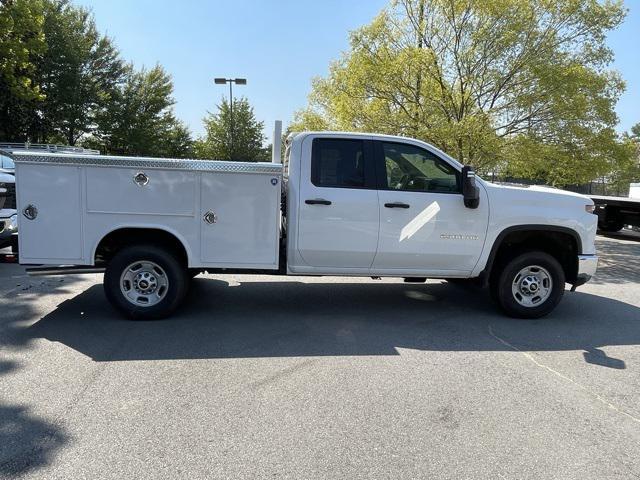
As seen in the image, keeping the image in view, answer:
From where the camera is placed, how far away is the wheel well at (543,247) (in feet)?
20.2

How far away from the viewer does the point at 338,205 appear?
18.5ft

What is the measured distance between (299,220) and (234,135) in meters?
35.7

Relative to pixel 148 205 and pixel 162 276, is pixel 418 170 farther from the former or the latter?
pixel 162 276

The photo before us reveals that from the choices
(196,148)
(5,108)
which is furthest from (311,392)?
(196,148)

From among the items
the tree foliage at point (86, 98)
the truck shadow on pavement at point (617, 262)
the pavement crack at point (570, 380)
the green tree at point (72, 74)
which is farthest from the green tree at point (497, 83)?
the green tree at point (72, 74)

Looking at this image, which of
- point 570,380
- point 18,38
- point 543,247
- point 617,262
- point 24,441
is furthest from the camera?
point 18,38

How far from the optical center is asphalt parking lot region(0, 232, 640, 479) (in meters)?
3.06

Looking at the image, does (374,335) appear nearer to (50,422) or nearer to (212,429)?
(212,429)

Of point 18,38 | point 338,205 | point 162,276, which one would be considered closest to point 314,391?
point 338,205

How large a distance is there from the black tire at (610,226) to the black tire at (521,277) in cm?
1159

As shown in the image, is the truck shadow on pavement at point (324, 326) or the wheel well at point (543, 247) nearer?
the truck shadow on pavement at point (324, 326)

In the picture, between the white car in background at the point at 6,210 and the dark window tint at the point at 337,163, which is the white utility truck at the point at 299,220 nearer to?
the dark window tint at the point at 337,163

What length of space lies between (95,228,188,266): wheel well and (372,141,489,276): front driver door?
2250mm

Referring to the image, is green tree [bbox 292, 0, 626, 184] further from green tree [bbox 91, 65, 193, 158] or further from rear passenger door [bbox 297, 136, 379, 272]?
green tree [bbox 91, 65, 193, 158]
